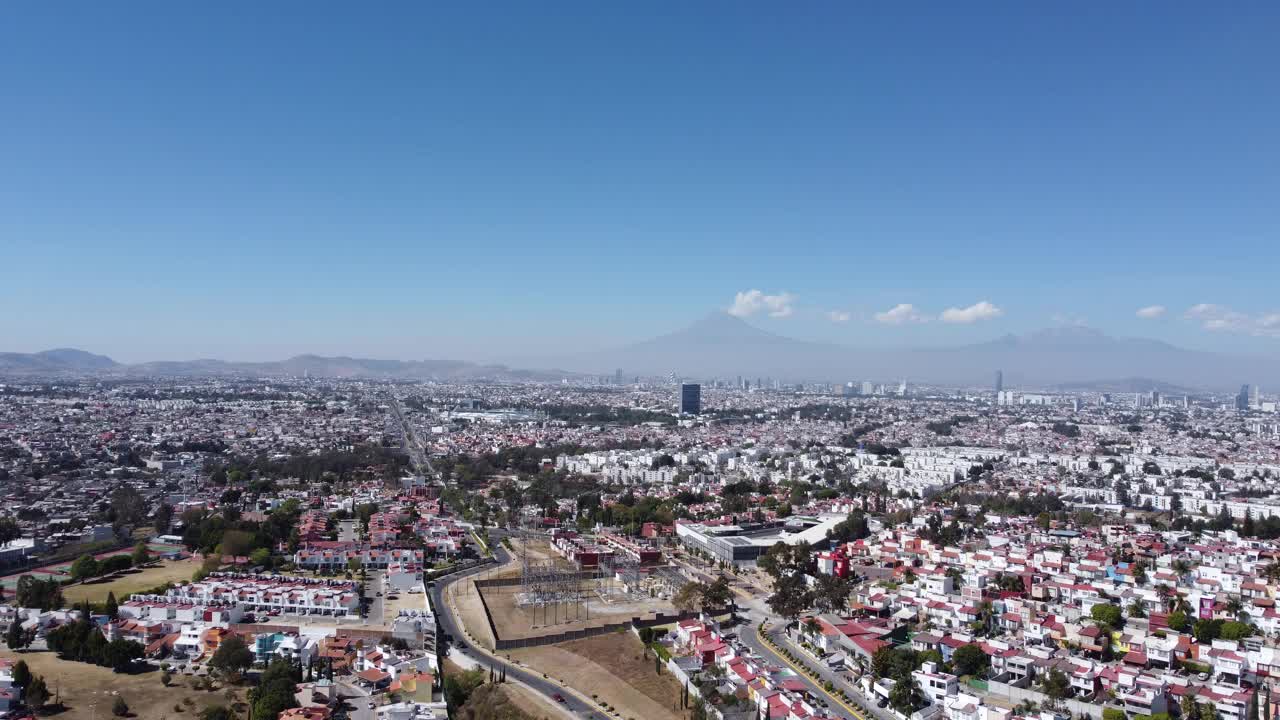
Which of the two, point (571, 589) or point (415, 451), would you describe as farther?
point (415, 451)

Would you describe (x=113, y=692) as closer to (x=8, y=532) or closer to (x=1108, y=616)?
(x=8, y=532)

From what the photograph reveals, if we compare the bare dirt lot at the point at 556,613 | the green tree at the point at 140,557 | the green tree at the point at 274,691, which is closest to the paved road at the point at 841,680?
the bare dirt lot at the point at 556,613

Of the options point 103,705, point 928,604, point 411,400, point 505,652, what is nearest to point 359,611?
point 505,652

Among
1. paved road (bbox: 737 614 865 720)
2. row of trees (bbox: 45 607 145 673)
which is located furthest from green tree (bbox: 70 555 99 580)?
paved road (bbox: 737 614 865 720)

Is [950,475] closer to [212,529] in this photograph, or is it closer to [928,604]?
[928,604]

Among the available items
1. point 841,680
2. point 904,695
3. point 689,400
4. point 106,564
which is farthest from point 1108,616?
point 689,400

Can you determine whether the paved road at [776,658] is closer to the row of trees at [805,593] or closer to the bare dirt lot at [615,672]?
the row of trees at [805,593]
